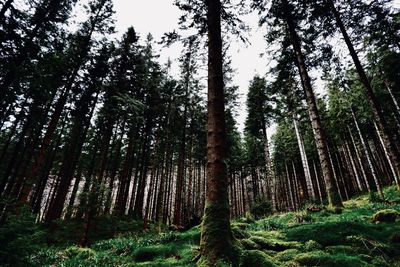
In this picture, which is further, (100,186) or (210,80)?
(100,186)

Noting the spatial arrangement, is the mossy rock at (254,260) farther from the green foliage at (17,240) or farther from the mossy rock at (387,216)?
the mossy rock at (387,216)

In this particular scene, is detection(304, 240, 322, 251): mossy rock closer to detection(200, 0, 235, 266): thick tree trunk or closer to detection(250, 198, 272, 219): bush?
detection(200, 0, 235, 266): thick tree trunk

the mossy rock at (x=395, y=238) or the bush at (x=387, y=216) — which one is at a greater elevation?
the bush at (x=387, y=216)

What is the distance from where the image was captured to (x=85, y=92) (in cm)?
2023

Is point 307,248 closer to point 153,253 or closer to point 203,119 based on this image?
point 153,253

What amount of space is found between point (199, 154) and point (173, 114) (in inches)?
325

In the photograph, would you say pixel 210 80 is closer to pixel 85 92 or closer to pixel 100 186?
pixel 100 186

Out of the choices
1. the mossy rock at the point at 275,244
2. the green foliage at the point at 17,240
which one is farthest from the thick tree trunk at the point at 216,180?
the green foliage at the point at 17,240

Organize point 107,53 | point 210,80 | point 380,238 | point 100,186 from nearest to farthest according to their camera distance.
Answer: point 380,238, point 210,80, point 100,186, point 107,53

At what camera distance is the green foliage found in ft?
12.9

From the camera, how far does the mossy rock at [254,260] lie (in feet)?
15.2

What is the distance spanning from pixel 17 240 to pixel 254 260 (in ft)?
14.0

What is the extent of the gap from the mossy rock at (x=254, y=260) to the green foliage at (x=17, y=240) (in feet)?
12.5

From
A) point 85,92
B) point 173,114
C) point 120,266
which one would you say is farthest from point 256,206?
point 85,92
